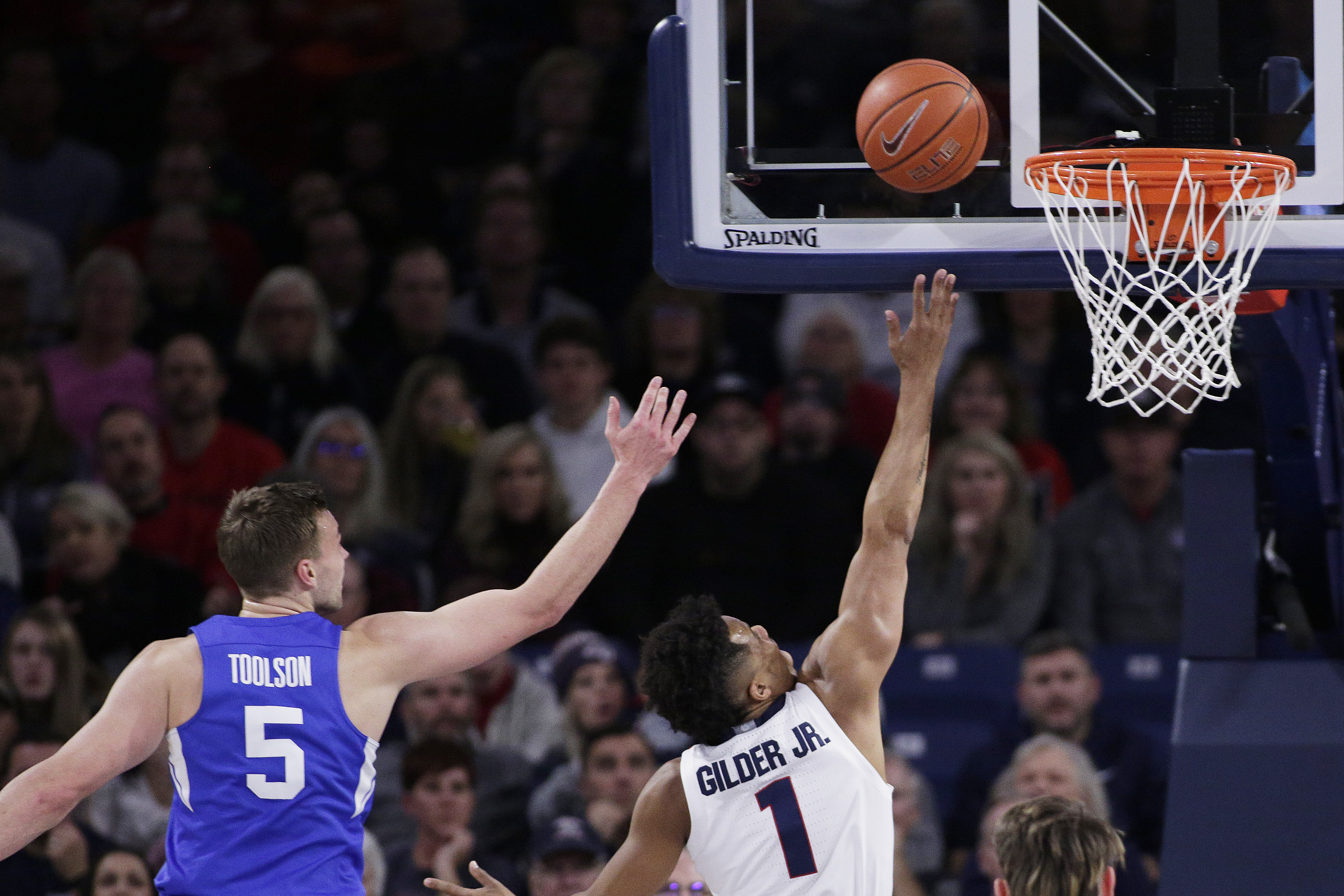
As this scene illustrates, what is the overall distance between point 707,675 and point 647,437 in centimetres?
56

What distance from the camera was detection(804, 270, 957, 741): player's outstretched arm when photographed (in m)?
4.24

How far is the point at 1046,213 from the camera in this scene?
14.4 ft

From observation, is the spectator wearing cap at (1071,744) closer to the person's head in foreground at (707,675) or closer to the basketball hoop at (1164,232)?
the basketball hoop at (1164,232)

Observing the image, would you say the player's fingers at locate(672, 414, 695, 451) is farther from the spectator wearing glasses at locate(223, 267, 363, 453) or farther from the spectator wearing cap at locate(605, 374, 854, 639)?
the spectator wearing glasses at locate(223, 267, 363, 453)

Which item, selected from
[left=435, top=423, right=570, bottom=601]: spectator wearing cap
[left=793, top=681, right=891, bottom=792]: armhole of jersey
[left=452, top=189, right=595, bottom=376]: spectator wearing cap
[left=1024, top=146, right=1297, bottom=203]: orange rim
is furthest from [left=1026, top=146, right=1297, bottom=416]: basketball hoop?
[left=452, top=189, right=595, bottom=376]: spectator wearing cap

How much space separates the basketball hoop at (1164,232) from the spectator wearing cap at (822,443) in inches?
127

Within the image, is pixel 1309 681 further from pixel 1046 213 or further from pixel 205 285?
pixel 205 285

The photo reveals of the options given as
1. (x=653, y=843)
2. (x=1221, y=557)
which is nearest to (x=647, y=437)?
(x=653, y=843)

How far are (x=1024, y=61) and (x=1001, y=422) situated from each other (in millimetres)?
3225

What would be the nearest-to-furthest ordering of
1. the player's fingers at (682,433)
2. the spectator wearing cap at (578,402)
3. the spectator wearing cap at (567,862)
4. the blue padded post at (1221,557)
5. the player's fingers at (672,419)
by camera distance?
the player's fingers at (682,433)
the player's fingers at (672,419)
the blue padded post at (1221,557)
the spectator wearing cap at (567,862)
the spectator wearing cap at (578,402)

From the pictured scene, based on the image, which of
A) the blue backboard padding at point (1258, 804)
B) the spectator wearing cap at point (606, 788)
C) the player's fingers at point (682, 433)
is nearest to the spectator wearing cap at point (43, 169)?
the spectator wearing cap at point (606, 788)

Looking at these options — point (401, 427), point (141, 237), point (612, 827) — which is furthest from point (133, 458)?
point (612, 827)

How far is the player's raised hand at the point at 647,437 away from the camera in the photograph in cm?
417

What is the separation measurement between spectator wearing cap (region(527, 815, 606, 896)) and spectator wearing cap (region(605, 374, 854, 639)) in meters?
1.33
